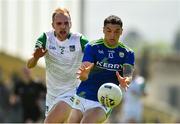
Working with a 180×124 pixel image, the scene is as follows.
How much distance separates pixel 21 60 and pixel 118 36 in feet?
66.5

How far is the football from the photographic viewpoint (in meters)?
12.9

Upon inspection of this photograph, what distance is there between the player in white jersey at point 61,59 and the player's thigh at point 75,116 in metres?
0.63

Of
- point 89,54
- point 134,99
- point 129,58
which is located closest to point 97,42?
point 89,54

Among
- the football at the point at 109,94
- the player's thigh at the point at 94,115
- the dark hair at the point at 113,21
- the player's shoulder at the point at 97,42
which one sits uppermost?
the dark hair at the point at 113,21

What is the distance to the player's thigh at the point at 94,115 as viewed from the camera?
13242mm

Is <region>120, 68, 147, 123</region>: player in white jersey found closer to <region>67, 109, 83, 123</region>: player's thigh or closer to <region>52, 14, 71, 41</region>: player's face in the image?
<region>52, 14, 71, 41</region>: player's face

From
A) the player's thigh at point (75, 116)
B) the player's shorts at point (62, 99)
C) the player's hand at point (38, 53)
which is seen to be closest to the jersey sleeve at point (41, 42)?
the player's hand at point (38, 53)

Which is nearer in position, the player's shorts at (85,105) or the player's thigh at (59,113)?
the player's shorts at (85,105)

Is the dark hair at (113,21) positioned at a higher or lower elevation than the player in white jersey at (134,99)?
higher

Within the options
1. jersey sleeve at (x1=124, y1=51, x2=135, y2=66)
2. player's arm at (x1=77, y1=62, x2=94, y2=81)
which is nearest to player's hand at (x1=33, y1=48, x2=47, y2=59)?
player's arm at (x1=77, y1=62, x2=94, y2=81)

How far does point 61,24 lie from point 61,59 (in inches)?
25.4

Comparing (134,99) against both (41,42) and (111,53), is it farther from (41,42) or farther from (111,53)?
(111,53)

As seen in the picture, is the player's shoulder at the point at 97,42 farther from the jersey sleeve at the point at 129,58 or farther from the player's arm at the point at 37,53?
the player's arm at the point at 37,53

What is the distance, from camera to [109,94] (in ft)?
42.3
